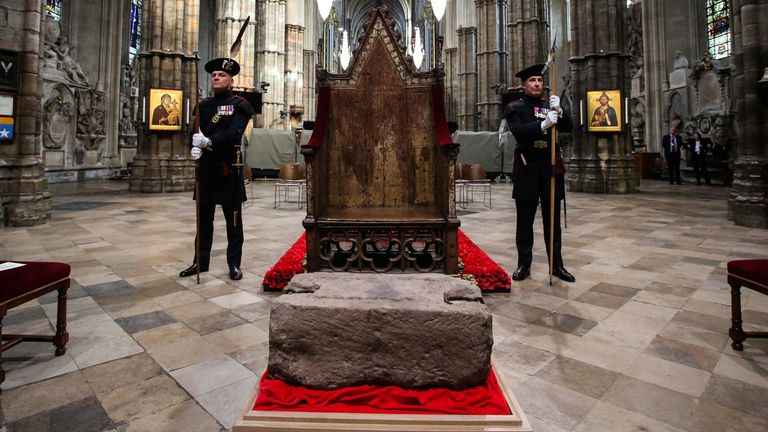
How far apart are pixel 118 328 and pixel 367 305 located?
1959 mm

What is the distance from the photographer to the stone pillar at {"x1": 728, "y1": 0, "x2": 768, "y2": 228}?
249 inches

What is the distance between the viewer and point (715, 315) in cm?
272

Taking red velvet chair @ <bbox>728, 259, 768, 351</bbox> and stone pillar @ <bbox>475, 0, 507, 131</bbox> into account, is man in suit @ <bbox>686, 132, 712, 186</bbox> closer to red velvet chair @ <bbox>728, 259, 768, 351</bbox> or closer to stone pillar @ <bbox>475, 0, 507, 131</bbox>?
stone pillar @ <bbox>475, 0, 507, 131</bbox>

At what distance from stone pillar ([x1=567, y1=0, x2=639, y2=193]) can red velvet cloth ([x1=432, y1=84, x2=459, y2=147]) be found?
970cm

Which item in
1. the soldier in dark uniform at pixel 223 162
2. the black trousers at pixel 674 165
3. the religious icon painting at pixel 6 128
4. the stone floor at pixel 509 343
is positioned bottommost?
the stone floor at pixel 509 343

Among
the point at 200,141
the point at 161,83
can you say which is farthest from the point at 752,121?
the point at 161,83

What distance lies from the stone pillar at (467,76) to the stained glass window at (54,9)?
20467 mm

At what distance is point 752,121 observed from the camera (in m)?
6.67

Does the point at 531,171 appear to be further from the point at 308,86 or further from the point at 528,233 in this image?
the point at 308,86

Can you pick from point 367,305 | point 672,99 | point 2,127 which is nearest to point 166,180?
point 2,127

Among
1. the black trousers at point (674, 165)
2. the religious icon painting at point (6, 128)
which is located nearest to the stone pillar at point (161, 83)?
the religious icon painting at point (6, 128)

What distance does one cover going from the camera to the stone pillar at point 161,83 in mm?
11992

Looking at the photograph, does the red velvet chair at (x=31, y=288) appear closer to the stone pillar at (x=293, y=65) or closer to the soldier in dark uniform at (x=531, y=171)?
the soldier in dark uniform at (x=531, y=171)

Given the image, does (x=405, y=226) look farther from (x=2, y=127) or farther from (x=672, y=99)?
(x=672, y=99)
